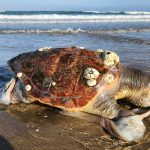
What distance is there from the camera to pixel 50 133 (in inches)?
157

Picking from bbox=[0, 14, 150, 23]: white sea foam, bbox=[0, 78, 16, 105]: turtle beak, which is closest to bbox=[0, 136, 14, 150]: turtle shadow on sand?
bbox=[0, 78, 16, 105]: turtle beak

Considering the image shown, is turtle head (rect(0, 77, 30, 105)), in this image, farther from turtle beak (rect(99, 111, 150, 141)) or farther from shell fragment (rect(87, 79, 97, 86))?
turtle beak (rect(99, 111, 150, 141))

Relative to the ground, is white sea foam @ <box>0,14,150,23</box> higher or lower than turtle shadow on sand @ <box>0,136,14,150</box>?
lower

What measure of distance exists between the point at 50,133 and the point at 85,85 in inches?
31.4

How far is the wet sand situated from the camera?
365cm

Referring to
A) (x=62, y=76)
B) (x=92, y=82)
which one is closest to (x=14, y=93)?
(x=62, y=76)

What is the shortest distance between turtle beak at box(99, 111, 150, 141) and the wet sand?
0.21ft

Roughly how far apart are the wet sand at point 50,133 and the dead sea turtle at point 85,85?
6.6 inches

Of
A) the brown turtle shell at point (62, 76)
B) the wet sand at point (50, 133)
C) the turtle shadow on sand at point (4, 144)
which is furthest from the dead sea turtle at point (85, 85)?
the turtle shadow on sand at point (4, 144)

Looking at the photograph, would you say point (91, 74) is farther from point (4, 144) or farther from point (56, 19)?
point (56, 19)

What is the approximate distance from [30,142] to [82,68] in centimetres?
128

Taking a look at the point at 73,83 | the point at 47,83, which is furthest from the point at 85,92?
the point at 47,83

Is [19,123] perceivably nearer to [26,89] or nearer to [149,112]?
[26,89]

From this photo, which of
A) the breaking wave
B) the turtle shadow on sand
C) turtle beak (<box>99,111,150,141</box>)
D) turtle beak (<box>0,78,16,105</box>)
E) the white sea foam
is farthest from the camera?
the breaking wave
